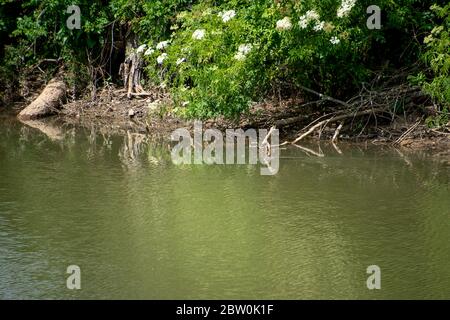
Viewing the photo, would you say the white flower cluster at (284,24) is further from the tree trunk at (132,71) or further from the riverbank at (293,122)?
the tree trunk at (132,71)

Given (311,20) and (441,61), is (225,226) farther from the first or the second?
(441,61)

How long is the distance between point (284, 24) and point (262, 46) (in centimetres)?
68

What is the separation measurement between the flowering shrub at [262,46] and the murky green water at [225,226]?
3.80 feet

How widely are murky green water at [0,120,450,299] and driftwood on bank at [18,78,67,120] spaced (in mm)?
3570

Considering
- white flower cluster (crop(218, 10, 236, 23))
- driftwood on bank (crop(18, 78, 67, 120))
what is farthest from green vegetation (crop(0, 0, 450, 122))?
driftwood on bank (crop(18, 78, 67, 120))

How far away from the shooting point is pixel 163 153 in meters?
9.65

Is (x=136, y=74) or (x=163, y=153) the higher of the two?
(x=136, y=74)

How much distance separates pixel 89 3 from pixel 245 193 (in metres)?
6.80

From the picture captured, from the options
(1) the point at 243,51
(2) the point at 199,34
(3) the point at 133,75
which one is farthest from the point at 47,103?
(1) the point at 243,51

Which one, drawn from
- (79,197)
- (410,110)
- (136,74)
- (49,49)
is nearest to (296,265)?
(79,197)

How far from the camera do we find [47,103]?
13203 millimetres

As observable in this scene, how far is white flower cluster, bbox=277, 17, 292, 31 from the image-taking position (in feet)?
30.1

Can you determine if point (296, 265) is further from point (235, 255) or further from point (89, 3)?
point (89, 3)

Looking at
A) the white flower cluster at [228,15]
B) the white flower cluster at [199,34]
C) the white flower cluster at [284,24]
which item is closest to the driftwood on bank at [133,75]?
the white flower cluster at [199,34]
